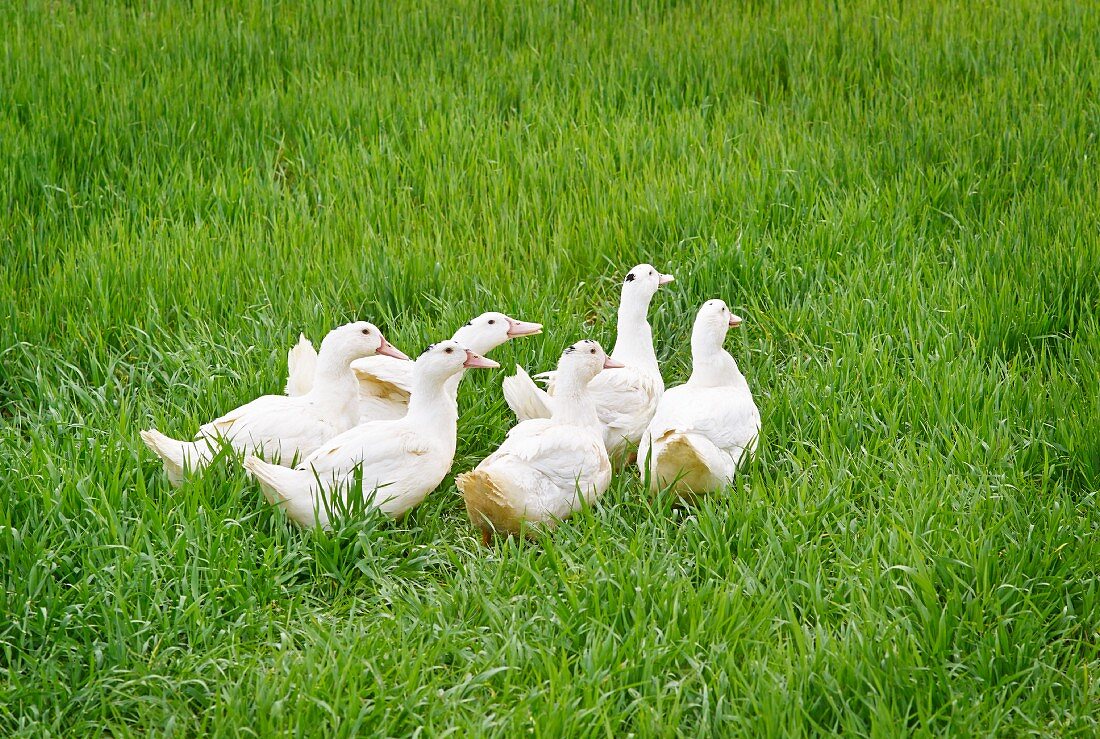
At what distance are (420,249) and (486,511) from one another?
1.89 metres

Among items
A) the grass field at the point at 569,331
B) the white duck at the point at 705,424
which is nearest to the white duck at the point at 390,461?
the grass field at the point at 569,331

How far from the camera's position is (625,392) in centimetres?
450

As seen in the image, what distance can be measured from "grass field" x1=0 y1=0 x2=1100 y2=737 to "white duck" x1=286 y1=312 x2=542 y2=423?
284mm

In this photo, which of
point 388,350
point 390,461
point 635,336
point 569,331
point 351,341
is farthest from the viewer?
point 569,331

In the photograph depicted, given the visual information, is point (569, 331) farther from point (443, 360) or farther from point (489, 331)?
point (443, 360)

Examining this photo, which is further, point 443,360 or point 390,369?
point 390,369

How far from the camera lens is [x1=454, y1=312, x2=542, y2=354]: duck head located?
4.44 metres

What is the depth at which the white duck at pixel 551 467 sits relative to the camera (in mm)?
3842

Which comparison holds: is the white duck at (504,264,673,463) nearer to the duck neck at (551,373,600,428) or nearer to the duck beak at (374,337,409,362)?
the duck neck at (551,373,600,428)

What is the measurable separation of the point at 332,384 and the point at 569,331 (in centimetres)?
123

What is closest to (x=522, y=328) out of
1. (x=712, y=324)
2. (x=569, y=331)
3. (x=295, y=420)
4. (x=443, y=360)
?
(x=443, y=360)

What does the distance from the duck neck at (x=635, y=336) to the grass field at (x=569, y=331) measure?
44cm

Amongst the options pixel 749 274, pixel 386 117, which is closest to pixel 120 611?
pixel 749 274

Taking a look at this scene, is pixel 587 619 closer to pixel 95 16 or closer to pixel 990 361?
pixel 990 361
